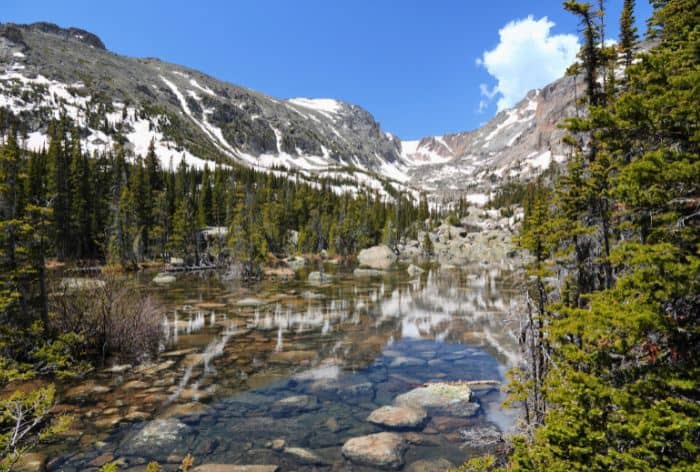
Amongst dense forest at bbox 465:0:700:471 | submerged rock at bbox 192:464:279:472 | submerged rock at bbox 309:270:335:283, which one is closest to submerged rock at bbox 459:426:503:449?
dense forest at bbox 465:0:700:471

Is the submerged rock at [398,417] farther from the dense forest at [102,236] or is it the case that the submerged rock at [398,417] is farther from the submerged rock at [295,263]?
the submerged rock at [295,263]

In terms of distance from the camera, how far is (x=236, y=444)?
1132 centimetres

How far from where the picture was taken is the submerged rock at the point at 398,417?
486 inches

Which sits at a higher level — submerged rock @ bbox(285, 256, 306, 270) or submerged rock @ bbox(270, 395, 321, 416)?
submerged rock @ bbox(285, 256, 306, 270)

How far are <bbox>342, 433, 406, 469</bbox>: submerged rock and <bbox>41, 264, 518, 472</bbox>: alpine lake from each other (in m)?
0.04

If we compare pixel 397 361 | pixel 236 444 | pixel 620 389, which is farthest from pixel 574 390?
pixel 397 361

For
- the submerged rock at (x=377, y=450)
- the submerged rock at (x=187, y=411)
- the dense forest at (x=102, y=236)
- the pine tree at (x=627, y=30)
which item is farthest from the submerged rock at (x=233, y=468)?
the pine tree at (x=627, y=30)

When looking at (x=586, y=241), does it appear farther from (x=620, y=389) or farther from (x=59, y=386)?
(x=59, y=386)

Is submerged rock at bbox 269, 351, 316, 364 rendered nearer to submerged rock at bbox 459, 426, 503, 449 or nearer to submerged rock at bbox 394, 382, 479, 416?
submerged rock at bbox 394, 382, 479, 416

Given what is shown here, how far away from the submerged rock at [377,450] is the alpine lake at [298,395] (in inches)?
1.4

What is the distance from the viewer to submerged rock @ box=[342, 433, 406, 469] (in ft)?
33.7

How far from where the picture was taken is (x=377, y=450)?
10.7 meters

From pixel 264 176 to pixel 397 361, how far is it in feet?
437

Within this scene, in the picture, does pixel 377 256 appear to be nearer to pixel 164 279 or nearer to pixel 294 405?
pixel 164 279
